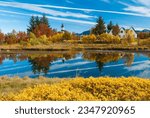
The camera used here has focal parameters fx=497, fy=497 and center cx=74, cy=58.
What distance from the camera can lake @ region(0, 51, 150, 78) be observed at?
18594mm

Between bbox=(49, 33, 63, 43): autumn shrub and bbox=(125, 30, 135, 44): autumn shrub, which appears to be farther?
bbox=(49, 33, 63, 43): autumn shrub

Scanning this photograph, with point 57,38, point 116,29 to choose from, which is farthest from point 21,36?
point 116,29

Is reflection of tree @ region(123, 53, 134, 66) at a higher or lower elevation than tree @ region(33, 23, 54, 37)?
lower

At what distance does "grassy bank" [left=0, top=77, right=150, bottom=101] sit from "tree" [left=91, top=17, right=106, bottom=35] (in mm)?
4621

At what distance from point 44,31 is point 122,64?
3.39 m

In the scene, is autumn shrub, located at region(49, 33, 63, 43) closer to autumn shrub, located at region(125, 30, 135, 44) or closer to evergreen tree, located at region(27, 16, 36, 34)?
evergreen tree, located at region(27, 16, 36, 34)

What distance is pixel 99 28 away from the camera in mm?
18578

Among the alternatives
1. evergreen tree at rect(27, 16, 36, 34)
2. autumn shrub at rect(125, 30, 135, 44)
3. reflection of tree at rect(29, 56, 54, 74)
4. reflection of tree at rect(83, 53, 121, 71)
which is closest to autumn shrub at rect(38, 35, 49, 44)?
evergreen tree at rect(27, 16, 36, 34)

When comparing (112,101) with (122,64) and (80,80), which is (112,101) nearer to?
(80,80)

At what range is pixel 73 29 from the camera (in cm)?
1858

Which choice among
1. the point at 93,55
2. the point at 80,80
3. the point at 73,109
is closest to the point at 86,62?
the point at 93,55

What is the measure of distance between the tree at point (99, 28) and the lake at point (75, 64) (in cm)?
139

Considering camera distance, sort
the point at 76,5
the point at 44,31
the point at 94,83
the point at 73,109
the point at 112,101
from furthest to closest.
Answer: the point at 44,31
the point at 76,5
the point at 94,83
the point at 112,101
the point at 73,109

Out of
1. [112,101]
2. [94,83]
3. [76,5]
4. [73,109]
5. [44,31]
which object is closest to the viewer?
[73,109]
